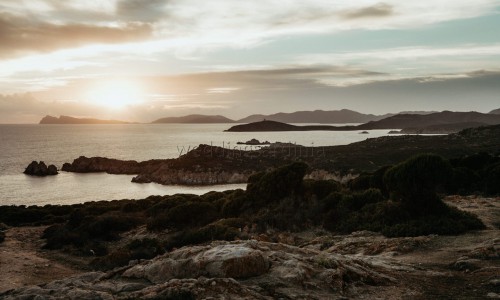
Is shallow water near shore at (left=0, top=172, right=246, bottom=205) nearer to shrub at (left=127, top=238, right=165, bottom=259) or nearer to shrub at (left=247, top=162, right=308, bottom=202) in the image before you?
shrub at (left=247, top=162, right=308, bottom=202)

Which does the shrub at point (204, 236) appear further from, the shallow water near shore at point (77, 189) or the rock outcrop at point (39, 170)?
the rock outcrop at point (39, 170)

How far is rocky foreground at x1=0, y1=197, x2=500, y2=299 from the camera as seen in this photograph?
8.54m

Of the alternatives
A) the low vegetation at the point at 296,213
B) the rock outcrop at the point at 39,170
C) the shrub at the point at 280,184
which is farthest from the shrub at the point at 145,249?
the rock outcrop at the point at 39,170

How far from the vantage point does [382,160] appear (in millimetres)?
82688

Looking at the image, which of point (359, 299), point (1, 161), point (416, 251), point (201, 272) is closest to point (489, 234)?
point (416, 251)

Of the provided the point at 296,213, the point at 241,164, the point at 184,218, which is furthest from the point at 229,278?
the point at 241,164

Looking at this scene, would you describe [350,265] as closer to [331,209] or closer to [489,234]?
[489,234]

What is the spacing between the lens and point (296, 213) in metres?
23.4

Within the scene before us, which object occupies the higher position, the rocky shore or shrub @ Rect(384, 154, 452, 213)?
shrub @ Rect(384, 154, 452, 213)

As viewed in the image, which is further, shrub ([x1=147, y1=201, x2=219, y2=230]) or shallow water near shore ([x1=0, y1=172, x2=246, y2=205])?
shallow water near shore ([x1=0, y1=172, x2=246, y2=205])

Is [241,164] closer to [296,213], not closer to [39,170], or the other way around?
[39,170]

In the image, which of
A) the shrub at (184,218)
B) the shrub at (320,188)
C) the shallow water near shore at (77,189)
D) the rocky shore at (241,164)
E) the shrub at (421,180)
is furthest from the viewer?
the rocky shore at (241,164)

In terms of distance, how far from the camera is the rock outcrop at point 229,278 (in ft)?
27.7

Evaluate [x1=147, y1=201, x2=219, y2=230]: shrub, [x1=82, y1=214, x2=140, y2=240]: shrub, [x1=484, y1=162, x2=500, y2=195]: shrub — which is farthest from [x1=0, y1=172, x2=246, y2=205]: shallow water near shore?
[x1=484, y1=162, x2=500, y2=195]: shrub
